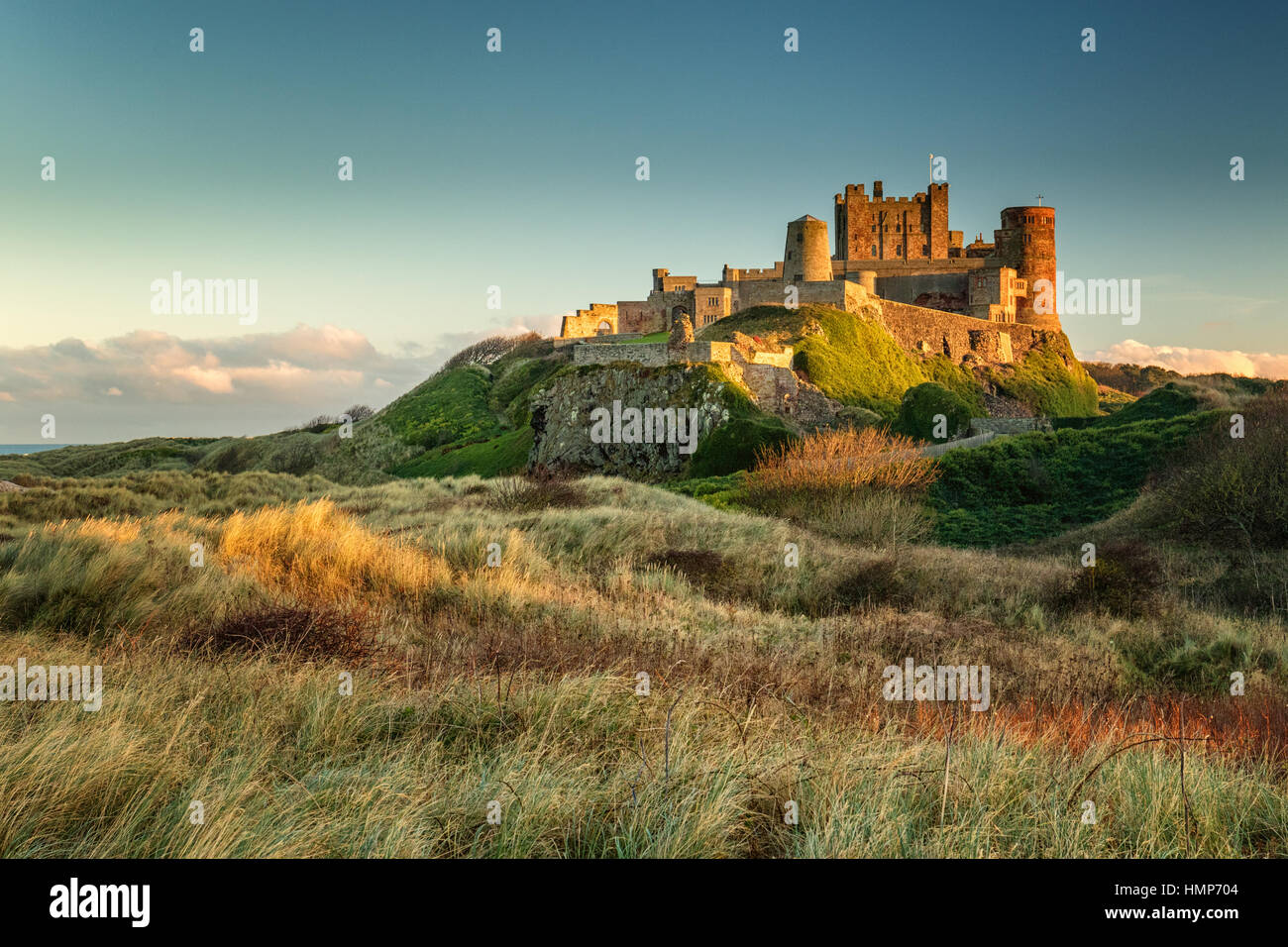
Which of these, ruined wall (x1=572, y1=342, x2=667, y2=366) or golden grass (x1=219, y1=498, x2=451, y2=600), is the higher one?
ruined wall (x1=572, y1=342, x2=667, y2=366)

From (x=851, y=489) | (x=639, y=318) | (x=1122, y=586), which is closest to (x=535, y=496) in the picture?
(x=851, y=489)

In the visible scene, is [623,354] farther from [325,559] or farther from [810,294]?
[325,559]

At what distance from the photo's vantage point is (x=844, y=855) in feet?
11.0

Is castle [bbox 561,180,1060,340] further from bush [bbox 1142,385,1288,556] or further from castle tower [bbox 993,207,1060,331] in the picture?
bush [bbox 1142,385,1288,556]

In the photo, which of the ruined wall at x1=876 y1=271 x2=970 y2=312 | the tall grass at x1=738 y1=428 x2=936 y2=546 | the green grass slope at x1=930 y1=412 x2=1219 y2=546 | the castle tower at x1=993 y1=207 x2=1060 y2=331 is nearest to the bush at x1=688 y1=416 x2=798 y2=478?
the green grass slope at x1=930 y1=412 x2=1219 y2=546

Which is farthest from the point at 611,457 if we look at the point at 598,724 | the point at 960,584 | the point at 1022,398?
the point at 1022,398

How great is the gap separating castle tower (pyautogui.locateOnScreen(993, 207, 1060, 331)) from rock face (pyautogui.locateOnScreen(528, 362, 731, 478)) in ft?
145

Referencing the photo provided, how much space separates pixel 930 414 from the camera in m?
39.9

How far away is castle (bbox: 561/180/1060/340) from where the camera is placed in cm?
5841

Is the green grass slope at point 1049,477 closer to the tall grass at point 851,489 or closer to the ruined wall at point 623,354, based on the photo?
the tall grass at point 851,489

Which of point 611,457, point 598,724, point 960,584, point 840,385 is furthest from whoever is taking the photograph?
point 840,385

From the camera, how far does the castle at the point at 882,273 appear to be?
58.4 meters

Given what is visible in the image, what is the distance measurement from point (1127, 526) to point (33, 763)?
22201 mm
